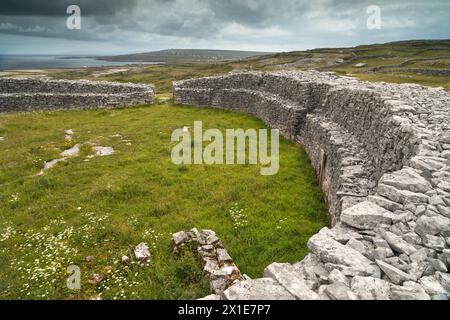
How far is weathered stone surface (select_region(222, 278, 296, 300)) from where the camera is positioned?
5.01m

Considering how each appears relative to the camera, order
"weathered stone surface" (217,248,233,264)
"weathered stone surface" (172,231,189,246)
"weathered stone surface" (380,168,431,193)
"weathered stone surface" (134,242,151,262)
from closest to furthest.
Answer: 1. "weathered stone surface" (380,168,431,193)
2. "weathered stone surface" (217,248,233,264)
3. "weathered stone surface" (134,242,151,262)
4. "weathered stone surface" (172,231,189,246)

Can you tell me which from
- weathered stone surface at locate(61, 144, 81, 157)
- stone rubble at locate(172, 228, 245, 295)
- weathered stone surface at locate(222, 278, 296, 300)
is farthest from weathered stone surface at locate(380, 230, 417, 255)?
weathered stone surface at locate(61, 144, 81, 157)

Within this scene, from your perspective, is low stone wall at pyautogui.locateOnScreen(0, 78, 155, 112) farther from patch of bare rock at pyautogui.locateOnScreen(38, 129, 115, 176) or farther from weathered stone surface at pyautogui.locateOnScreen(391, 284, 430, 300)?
weathered stone surface at pyautogui.locateOnScreen(391, 284, 430, 300)

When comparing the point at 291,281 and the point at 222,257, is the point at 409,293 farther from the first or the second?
the point at 222,257

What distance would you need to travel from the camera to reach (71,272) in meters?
9.22

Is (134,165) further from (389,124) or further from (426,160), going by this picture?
(426,160)

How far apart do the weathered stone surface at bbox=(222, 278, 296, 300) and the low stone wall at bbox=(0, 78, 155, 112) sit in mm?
30637

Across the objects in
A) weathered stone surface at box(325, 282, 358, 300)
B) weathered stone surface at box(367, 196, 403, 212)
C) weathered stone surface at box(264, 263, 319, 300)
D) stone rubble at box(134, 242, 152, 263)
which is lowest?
stone rubble at box(134, 242, 152, 263)

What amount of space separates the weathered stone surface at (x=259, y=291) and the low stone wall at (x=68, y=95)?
30637 millimetres

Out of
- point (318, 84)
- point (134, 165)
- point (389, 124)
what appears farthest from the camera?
point (318, 84)

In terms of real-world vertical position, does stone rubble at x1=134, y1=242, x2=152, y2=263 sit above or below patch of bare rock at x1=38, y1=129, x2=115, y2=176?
below

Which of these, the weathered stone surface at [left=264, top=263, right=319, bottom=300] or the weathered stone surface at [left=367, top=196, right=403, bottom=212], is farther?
the weathered stone surface at [left=367, top=196, right=403, bottom=212]

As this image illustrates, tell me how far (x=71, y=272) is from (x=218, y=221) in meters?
4.78
